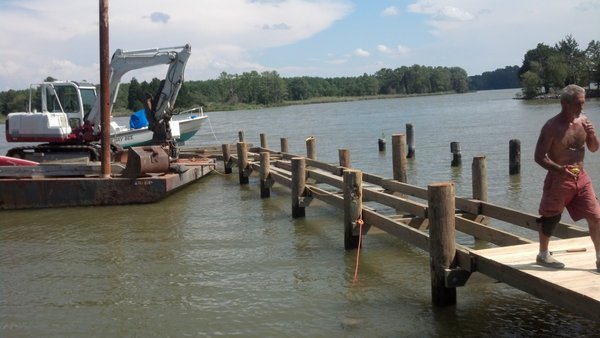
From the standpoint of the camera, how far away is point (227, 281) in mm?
7941

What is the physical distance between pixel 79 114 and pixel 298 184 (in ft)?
34.8

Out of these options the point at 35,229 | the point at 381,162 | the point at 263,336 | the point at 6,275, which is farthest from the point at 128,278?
the point at 381,162

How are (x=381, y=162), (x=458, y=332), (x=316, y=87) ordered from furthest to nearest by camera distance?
(x=316, y=87) → (x=381, y=162) → (x=458, y=332)

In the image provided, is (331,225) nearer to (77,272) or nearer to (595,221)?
(77,272)

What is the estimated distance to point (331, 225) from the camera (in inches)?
433

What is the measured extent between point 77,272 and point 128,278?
37.4 inches

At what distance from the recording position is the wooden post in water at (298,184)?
1112 centimetres

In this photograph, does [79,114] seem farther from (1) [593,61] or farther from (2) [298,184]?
(1) [593,61]

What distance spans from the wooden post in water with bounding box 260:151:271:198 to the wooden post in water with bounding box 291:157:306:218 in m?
2.59

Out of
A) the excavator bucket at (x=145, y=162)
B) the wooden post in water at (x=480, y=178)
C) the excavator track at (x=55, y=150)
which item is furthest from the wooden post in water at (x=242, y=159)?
the wooden post in water at (x=480, y=178)

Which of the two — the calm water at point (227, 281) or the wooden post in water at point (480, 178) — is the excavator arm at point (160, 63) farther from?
the wooden post in water at point (480, 178)

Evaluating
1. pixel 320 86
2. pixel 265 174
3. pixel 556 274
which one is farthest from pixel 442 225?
pixel 320 86

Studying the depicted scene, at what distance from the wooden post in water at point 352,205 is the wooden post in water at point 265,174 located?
17.4 ft

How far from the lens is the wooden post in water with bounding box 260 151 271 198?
1394 centimetres
